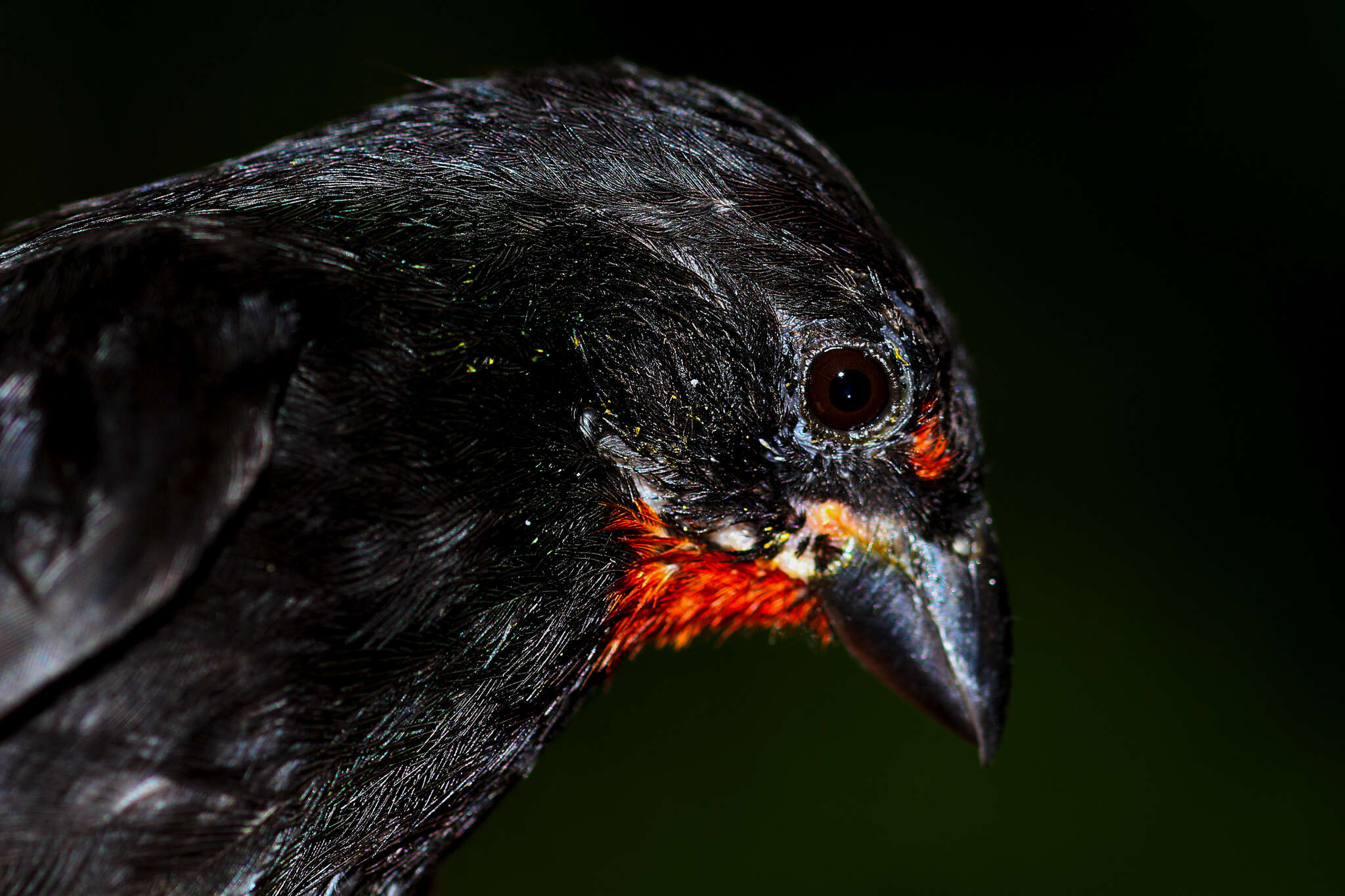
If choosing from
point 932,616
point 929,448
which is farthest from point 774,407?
point 932,616

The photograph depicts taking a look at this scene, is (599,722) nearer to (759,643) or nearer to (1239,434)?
(759,643)

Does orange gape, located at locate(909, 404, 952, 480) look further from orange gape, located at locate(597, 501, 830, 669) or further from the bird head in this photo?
orange gape, located at locate(597, 501, 830, 669)

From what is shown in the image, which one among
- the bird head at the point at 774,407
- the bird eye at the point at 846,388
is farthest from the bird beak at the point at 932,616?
the bird eye at the point at 846,388

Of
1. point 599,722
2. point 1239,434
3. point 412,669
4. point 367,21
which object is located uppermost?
point 412,669

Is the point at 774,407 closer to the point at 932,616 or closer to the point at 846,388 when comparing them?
the point at 846,388

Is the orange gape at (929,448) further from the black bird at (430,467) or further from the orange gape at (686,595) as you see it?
the orange gape at (686,595)

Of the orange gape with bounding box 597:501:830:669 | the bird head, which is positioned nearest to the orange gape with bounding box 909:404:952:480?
the bird head

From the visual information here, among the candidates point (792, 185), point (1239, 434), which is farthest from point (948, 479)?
point (1239, 434)
